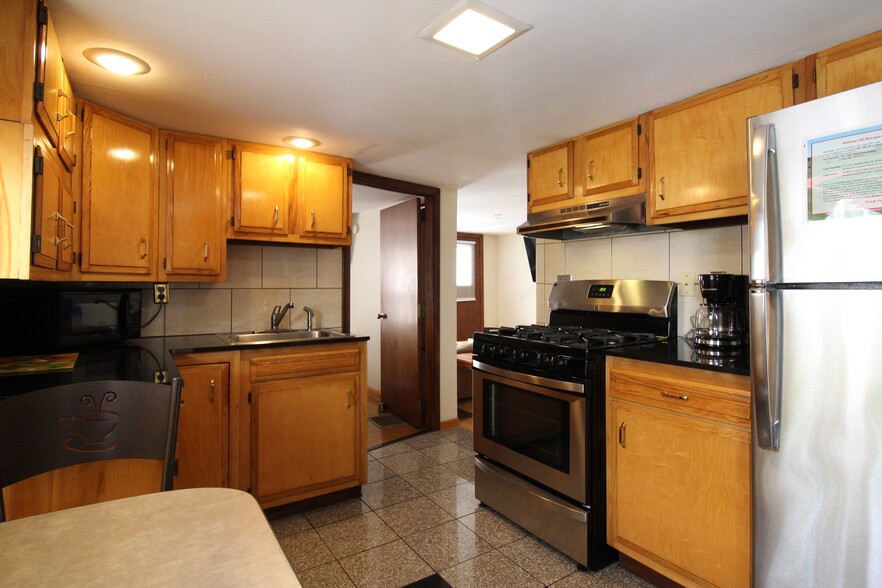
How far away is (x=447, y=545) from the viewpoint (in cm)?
212

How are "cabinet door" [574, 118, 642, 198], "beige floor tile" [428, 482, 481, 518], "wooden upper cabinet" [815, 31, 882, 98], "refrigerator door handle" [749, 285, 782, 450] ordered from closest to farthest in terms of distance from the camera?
1. "refrigerator door handle" [749, 285, 782, 450]
2. "wooden upper cabinet" [815, 31, 882, 98]
3. "cabinet door" [574, 118, 642, 198]
4. "beige floor tile" [428, 482, 481, 518]

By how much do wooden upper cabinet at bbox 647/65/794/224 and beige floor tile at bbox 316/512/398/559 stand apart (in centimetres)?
200

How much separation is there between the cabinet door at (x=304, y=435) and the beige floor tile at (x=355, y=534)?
0.25 m

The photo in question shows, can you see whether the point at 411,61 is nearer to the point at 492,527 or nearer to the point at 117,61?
the point at 117,61

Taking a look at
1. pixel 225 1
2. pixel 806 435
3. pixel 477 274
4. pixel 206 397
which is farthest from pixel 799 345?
pixel 477 274

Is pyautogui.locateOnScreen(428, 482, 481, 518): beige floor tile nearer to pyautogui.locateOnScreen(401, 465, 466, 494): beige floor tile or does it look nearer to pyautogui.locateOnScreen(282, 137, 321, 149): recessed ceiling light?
pyautogui.locateOnScreen(401, 465, 466, 494): beige floor tile

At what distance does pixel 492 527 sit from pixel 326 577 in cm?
84

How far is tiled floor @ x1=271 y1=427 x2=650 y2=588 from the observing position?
188cm

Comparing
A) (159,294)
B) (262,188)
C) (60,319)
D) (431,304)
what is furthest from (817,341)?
(159,294)

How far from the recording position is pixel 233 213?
259cm

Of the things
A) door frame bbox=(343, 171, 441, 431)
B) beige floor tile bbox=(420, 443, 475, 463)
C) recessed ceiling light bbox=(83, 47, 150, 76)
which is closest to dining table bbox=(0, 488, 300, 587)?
recessed ceiling light bbox=(83, 47, 150, 76)

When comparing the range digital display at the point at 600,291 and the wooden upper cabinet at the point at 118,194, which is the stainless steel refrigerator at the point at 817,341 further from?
the wooden upper cabinet at the point at 118,194

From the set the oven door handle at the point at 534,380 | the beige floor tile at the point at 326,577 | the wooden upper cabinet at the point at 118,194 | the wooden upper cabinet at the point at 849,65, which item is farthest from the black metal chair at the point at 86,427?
the wooden upper cabinet at the point at 849,65

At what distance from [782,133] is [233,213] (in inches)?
99.1
